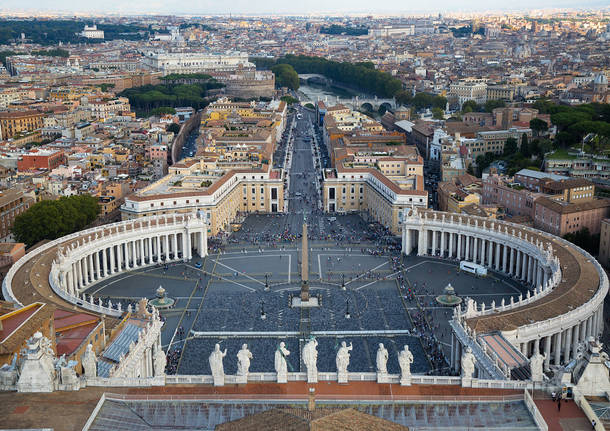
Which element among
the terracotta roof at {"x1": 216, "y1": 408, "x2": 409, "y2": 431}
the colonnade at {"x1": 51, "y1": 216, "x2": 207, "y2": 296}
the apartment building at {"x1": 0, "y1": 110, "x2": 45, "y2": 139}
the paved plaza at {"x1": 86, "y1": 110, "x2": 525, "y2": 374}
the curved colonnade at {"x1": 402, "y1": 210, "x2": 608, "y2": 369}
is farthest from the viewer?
the apartment building at {"x1": 0, "y1": 110, "x2": 45, "y2": 139}

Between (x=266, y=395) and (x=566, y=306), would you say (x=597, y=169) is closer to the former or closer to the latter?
(x=566, y=306)

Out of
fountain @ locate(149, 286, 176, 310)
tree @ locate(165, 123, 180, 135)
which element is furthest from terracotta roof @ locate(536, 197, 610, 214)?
tree @ locate(165, 123, 180, 135)

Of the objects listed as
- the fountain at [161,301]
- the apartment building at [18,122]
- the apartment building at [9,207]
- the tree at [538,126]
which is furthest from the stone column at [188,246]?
the apartment building at [18,122]

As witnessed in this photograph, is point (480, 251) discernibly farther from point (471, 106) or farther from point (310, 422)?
point (471, 106)

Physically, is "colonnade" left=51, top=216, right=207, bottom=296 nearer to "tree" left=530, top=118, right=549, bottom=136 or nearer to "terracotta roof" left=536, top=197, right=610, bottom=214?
"terracotta roof" left=536, top=197, right=610, bottom=214

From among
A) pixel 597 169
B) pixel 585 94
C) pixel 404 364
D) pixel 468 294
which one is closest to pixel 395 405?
pixel 404 364
